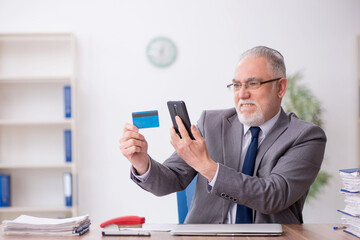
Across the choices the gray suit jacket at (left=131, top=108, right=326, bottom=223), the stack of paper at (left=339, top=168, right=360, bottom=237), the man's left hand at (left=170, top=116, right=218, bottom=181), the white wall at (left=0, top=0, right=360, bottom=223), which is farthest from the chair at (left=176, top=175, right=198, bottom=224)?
the white wall at (left=0, top=0, right=360, bottom=223)

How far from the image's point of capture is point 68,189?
4.27 m

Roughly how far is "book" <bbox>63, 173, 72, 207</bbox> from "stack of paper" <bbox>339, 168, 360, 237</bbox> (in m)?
2.95

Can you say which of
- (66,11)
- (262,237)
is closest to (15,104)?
(66,11)

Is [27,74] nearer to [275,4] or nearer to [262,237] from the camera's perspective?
[275,4]

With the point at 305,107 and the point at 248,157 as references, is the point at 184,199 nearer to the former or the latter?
the point at 248,157

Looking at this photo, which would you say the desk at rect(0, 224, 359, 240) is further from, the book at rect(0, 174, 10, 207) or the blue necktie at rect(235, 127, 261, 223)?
the book at rect(0, 174, 10, 207)

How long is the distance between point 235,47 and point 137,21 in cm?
98

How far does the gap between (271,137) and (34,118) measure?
3080 mm

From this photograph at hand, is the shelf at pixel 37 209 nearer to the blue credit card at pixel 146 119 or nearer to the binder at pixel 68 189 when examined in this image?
the binder at pixel 68 189

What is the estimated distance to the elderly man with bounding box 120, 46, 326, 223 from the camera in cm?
182

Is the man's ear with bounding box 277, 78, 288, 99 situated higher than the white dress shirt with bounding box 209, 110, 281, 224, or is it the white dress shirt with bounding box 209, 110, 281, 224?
the man's ear with bounding box 277, 78, 288, 99

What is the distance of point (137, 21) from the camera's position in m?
4.64

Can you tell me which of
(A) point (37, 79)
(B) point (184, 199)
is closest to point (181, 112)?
(B) point (184, 199)

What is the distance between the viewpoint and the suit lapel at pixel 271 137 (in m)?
2.07
